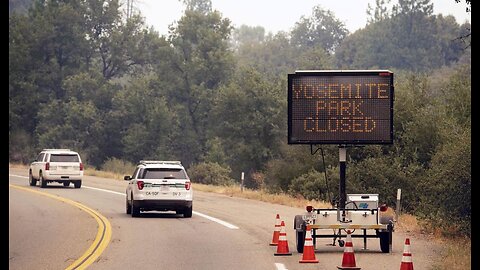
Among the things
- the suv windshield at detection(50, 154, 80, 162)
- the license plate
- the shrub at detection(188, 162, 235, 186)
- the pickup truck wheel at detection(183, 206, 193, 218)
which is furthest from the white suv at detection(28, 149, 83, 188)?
the license plate

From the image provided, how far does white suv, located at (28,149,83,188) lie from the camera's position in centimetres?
4634

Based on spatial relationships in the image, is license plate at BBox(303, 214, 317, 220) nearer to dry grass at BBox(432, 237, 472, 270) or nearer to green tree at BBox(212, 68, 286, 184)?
dry grass at BBox(432, 237, 472, 270)

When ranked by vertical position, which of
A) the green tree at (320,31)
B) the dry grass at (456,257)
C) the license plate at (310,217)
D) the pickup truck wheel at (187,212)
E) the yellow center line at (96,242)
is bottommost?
the yellow center line at (96,242)

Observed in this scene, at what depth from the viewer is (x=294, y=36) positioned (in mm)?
153625

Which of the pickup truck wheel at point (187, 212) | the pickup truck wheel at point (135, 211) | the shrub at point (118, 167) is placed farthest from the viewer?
the shrub at point (118, 167)

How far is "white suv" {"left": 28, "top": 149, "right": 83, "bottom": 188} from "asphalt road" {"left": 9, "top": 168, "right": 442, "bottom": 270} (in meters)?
7.68

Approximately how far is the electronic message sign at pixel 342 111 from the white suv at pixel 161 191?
10.6 m

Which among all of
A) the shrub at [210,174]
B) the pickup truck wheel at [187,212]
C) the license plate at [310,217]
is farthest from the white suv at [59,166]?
the license plate at [310,217]

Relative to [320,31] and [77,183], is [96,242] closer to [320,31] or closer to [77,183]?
[77,183]

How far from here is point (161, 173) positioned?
102 feet

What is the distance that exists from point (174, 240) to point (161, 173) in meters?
7.81

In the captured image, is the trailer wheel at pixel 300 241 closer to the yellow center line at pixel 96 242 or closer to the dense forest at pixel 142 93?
the yellow center line at pixel 96 242

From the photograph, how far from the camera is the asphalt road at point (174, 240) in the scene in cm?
1850

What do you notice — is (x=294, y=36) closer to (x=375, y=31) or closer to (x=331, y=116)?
(x=375, y=31)
